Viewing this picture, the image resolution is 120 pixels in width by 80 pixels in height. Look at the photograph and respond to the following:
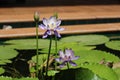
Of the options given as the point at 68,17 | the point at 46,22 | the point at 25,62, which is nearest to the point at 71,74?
the point at 46,22

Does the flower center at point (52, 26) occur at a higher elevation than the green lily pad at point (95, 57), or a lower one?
higher

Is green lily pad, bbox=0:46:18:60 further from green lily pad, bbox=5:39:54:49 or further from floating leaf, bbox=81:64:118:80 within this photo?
floating leaf, bbox=81:64:118:80

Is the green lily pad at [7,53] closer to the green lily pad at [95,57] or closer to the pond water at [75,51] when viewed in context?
the pond water at [75,51]

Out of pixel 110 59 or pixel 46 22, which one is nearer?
pixel 46 22

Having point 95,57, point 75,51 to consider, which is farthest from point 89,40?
point 95,57

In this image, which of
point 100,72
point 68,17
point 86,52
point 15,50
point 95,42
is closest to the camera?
point 100,72

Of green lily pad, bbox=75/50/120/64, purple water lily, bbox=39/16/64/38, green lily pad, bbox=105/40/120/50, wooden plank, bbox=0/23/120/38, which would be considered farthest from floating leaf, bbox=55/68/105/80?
wooden plank, bbox=0/23/120/38

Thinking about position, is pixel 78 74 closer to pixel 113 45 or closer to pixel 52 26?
pixel 52 26

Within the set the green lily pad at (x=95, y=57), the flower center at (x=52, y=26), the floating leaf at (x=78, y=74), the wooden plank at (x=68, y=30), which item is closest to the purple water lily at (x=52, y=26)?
the flower center at (x=52, y=26)

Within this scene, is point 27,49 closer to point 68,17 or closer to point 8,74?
point 8,74
